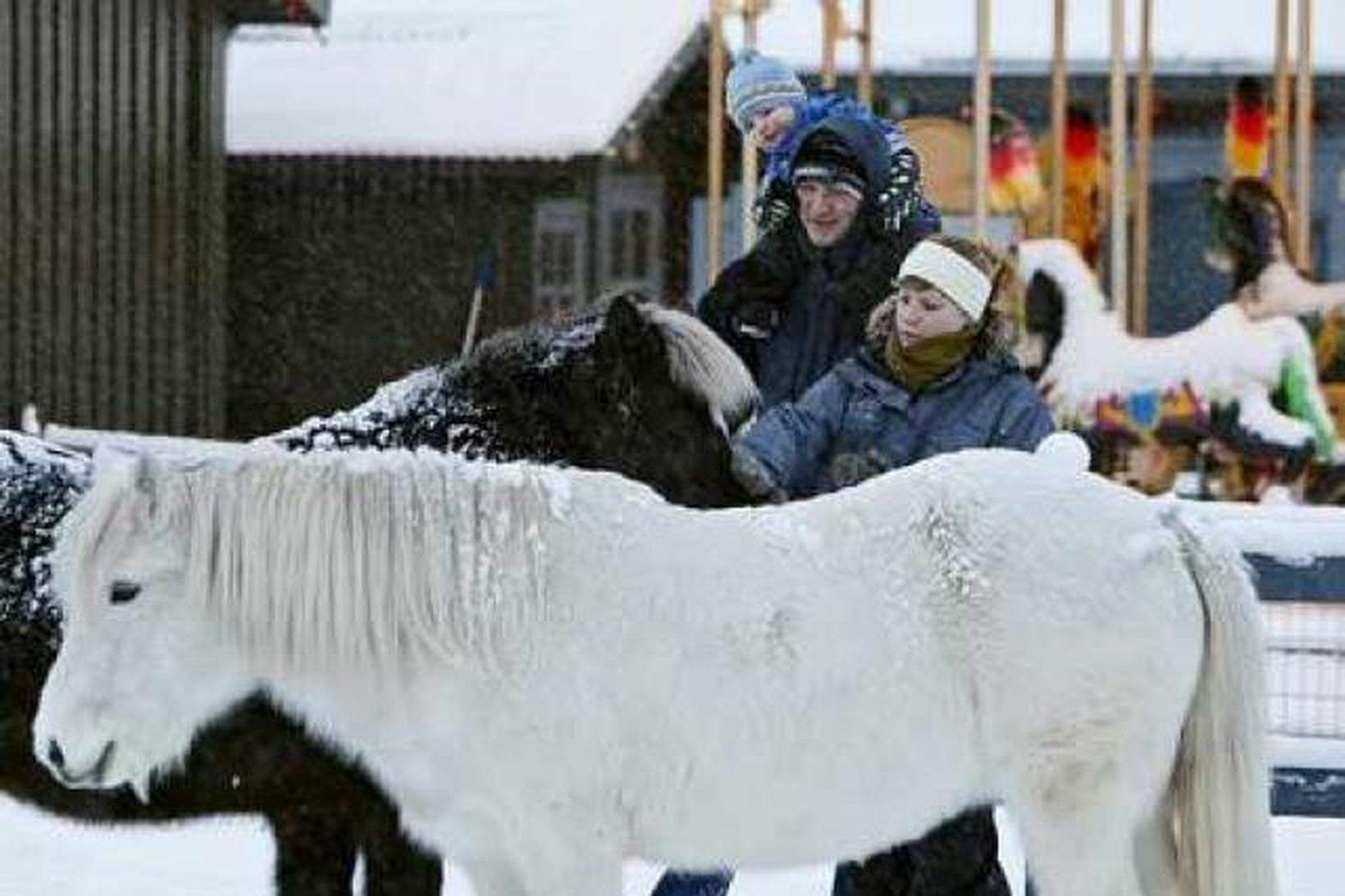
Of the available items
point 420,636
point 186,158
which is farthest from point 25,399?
point 420,636

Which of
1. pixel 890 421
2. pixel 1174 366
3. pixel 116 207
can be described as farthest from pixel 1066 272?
pixel 890 421

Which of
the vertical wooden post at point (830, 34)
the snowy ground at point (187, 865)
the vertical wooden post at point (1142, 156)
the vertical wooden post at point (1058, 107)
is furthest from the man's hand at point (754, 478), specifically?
the vertical wooden post at point (1142, 156)

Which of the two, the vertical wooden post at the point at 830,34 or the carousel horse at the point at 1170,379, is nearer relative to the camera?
the vertical wooden post at the point at 830,34

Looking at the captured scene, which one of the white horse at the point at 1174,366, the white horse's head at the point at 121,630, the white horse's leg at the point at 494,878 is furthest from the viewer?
the white horse at the point at 1174,366

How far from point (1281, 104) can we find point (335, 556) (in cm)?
1028

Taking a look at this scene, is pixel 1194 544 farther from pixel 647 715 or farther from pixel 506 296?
pixel 506 296

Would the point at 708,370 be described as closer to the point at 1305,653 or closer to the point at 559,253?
the point at 1305,653

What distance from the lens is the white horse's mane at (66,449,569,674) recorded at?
10.6 ft

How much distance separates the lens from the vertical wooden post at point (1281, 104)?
12445mm

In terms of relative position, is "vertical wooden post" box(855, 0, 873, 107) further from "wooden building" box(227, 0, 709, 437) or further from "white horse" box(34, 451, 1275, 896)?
"white horse" box(34, 451, 1275, 896)

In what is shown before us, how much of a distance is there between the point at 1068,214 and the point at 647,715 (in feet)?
37.7

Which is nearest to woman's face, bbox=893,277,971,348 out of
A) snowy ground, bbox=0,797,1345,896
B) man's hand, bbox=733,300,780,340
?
man's hand, bbox=733,300,780,340

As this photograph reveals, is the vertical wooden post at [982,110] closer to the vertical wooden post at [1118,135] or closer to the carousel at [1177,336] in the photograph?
the carousel at [1177,336]

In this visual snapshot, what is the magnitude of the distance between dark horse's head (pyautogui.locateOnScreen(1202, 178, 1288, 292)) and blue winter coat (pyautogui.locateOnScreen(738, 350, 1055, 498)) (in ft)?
29.3
